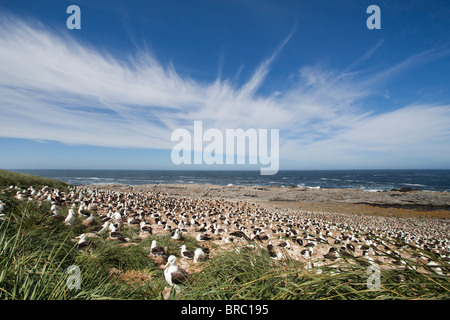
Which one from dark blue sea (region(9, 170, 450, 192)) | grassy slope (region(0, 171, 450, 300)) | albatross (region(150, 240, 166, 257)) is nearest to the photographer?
grassy slope (region(0, 171, 450, 300))

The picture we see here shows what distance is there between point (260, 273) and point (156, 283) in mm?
1742

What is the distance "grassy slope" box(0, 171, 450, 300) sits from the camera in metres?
1.85

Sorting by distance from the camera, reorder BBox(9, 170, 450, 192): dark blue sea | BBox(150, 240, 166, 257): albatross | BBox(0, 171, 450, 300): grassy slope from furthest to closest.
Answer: BBox(9, 170, 450, 192): dark blue sea < BBox(150, 240, 166, 257): albatross < BBox(0, 171, 450, 300): grassy slope

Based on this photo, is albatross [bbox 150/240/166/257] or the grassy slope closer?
the grassy slope

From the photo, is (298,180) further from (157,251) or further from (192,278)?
(192,278)

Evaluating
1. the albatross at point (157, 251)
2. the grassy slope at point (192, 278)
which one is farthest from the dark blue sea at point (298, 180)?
the grassy slope at point (192, 278)

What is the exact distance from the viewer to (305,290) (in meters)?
1.97

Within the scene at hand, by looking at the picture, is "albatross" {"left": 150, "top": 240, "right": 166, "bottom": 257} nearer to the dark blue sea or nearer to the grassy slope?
the grassy slope

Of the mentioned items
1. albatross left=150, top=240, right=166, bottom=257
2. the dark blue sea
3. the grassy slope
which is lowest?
the dark blue sea

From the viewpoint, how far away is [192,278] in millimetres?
2947

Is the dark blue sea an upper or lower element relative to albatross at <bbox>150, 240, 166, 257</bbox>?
lower

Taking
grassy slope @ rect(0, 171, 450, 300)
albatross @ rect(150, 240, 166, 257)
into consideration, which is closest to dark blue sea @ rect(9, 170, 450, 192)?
albatross @ rect(150, 240, 166, 257)

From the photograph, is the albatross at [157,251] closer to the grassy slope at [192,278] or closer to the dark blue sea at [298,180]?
the grassy slope at [192,278]
